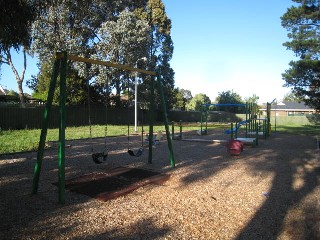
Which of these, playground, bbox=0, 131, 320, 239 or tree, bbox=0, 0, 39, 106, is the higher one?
tree, bbox=0, 0, 39, 106

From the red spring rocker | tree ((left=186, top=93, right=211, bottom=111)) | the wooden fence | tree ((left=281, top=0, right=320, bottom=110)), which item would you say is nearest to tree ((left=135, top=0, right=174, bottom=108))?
the wooden fence

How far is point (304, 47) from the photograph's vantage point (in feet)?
80.7

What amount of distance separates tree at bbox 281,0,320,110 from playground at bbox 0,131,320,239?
63.6 feet

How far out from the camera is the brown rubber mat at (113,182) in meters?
5.25

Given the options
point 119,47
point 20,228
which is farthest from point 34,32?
point 20,228

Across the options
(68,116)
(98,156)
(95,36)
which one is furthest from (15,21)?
(95,36)

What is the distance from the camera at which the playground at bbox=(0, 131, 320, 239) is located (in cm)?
367

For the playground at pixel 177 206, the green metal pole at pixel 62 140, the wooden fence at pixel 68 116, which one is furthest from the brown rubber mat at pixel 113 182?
the wooden fence at pixel 68 116

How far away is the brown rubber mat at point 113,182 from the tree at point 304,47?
2185 centimetres

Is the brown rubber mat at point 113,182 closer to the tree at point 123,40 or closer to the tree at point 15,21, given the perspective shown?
the tree at point 15,21

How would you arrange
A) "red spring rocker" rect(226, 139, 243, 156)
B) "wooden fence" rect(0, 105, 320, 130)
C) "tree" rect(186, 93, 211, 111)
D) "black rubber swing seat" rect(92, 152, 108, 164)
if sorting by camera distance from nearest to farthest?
"black rubber swing seat" rect(92, 152, 108, 164) → "red spring rocker" rect(226, 139, 243, 156) → "wooden fence" rect(0, 105, 320, 130) → "tree" rect(186, 93, 211, 111)

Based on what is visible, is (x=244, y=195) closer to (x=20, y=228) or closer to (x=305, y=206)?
(x=305, y=206)

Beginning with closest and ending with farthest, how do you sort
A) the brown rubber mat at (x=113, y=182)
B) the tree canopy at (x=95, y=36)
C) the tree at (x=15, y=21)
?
1. the brown rubber mat at (x=113, y=182)
2. the tree at (x=15, y=21)
3. the tree canopy at (x=95, y=36)

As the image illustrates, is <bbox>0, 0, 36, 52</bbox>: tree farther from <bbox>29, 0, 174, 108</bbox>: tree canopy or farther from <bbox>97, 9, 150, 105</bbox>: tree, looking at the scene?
<bbox>97, 9, 150, 105</bbox>: tree
